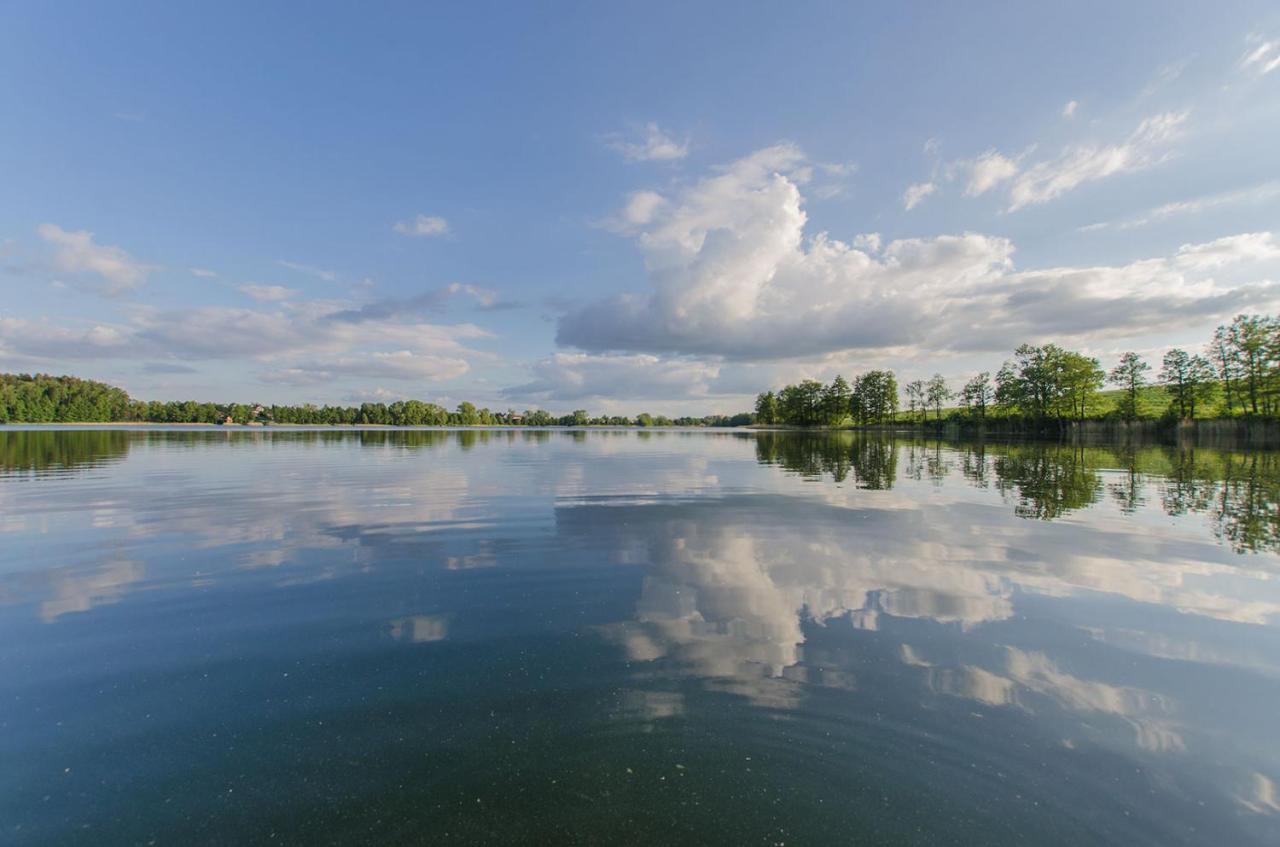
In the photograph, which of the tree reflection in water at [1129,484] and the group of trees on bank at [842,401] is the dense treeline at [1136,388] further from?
the tree reflection in water at [1129,484]

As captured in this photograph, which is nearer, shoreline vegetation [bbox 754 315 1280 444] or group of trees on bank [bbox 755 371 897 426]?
shoreline vegetation [bbox 754 315 1280 444]

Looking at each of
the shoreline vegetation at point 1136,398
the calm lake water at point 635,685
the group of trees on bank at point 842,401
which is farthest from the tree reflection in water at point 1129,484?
the group of trees on bank at point 842,401

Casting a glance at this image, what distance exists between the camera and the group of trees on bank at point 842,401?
15025 cm

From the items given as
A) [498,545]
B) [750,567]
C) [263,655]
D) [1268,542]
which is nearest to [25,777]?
[263,655]

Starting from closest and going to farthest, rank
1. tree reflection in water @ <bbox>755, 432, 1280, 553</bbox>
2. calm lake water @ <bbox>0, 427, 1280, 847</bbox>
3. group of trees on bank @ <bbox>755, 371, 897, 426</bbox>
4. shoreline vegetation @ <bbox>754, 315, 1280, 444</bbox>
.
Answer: calm lake water @ <bbox>0, 427, 1280, 847</bbox>, tree reflection in water @ <bbox>755, 432, 1280, 553</bbox>, shoreline vegetation @ <bbox>754, 315, 1280, 444</bbox>, group of trees on bank @ <bbox>755, 371, 897, 426</bbox>

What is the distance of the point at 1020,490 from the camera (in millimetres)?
24172

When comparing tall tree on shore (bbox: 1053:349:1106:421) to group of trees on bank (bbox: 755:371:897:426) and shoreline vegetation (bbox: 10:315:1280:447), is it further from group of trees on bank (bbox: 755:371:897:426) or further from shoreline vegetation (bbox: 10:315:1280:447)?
group of trees on bank (bbox: 755:371:897:426)

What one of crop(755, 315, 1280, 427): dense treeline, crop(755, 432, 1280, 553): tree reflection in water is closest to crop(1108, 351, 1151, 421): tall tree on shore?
crop(755, 315, 1280, 427): dense treeline

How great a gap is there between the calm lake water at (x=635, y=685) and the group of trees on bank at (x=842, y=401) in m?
147

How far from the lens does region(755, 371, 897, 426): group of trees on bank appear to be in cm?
15025

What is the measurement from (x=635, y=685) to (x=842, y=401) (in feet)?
555

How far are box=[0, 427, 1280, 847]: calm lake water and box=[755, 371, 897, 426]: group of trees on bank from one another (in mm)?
146697

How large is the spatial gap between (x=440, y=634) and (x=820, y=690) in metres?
5.35

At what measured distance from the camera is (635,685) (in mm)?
6227
